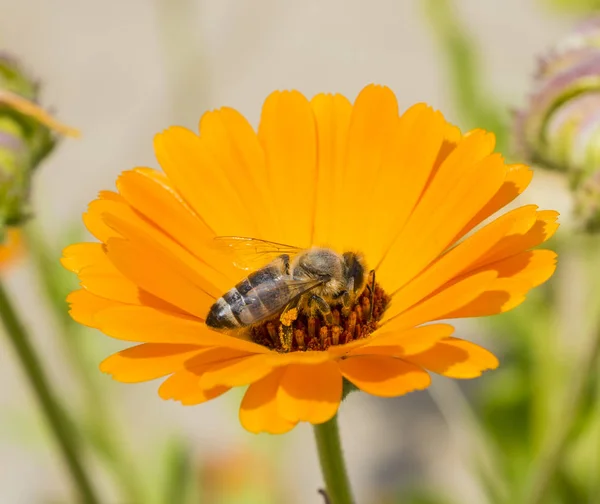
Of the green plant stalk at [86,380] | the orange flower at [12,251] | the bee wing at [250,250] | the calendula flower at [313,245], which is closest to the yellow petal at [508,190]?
the calendula flower at [313,245]

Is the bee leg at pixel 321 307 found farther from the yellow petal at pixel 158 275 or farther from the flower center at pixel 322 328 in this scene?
the yellow petal at pixel 158 275

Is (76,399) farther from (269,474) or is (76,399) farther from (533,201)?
(533,201)

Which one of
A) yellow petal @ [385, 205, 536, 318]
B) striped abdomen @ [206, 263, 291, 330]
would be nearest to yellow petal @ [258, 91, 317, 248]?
striped abdomen @ [206, 263, 291, 330]

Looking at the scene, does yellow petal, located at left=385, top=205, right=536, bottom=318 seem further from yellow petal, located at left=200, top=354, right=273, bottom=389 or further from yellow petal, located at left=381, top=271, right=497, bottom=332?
yellow petal, located at left=200, top=354, right=273, bottom=389

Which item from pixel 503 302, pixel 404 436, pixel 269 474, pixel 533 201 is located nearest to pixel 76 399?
pixel 269 474

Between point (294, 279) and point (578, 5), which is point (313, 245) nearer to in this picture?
point (294, 279)

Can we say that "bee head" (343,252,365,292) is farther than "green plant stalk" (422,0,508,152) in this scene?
No
